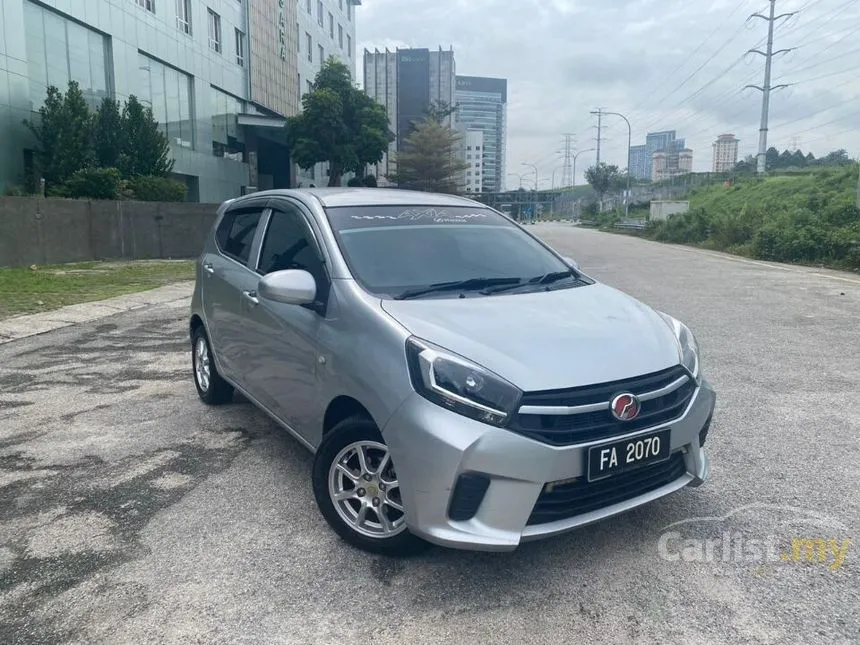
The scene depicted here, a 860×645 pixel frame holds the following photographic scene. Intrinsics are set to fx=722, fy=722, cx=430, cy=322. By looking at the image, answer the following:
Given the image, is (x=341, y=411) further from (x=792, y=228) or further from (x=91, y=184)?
(x=792, y=228)

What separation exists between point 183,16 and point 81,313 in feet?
81.7

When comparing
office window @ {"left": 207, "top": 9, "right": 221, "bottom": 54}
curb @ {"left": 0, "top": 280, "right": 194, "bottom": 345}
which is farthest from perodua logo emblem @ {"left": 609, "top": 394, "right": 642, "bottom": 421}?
office window @ {"left": 207, "top": 9, "right": 221, "bottom": 54}

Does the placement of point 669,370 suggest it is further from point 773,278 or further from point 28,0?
point 28,0

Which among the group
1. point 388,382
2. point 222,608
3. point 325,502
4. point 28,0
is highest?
point 28,0

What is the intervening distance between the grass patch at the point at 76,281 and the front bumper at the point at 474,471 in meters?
9.47

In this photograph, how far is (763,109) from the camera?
62.6m

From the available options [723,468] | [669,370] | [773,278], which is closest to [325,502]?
[669,370]

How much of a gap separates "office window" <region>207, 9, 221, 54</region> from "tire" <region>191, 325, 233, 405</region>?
31.9 metres

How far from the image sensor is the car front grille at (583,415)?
281 centimetres

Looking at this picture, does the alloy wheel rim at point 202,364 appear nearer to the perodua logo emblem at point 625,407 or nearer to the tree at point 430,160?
the perodua logo emblem at point 625,407

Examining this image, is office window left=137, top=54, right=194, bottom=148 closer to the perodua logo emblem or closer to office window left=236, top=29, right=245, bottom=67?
office window left=236, top=29, right=245, bottom=67

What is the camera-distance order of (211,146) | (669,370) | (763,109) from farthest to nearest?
(763,109), (211,146), (669,370)

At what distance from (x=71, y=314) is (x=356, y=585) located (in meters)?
9.16

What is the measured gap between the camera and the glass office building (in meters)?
21.6
